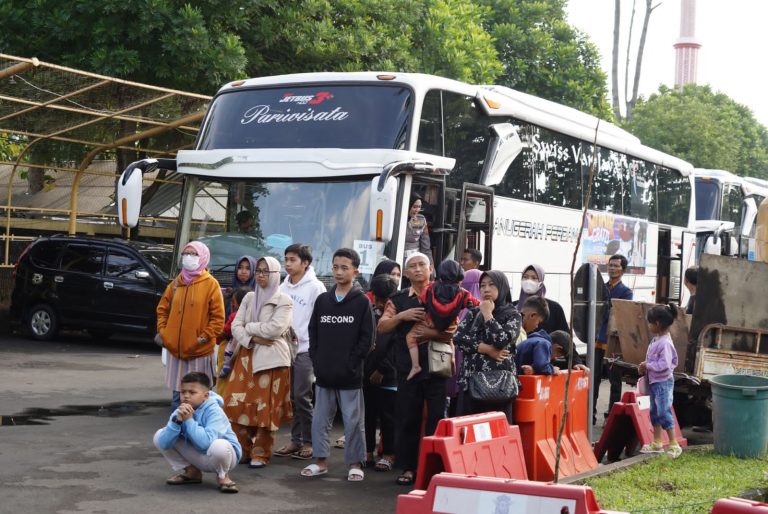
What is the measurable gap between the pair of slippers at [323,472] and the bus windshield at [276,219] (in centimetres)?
288

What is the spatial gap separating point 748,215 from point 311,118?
62.7 ft

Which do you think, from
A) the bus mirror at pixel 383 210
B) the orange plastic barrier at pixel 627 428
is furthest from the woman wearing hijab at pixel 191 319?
the orange plastic barrier at pixel 627 428

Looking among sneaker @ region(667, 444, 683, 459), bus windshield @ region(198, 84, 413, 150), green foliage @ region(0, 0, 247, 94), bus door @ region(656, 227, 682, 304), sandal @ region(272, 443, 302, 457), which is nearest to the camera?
sandal @ region(272, 443, 302, 457)

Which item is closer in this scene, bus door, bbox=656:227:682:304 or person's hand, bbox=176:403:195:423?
person's hand, bbox=176:403:195:423

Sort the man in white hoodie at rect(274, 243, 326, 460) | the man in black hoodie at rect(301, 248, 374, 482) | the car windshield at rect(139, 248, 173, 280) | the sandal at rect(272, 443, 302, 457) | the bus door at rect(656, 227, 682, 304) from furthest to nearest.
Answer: the bus door at rect(656, 227, 682, 304) < the car windshield at rect(139, 248, 173, 280) < the sandal at rect(272, 443, 302, 457) < the man in white hoodie at rect(274, 243, 326, 460) < the man in black hoodie at rect(301, 248, 374, 482)

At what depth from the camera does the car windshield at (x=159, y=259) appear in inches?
688

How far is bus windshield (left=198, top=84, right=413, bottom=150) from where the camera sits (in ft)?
38.1

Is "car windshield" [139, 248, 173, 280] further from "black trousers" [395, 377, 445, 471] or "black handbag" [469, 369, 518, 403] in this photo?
"black handbag" [469, 369, 518, 403]

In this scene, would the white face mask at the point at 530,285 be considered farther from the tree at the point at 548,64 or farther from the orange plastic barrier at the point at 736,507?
the tree at the point at 548,64

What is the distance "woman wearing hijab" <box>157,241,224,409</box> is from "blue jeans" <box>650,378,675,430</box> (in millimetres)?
3922

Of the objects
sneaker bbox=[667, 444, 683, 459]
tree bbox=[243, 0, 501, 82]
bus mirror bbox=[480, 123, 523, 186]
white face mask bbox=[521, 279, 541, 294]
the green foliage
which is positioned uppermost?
tree bbox=[243, 0, 501, 82]

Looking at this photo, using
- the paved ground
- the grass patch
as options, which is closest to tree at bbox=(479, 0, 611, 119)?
the paved ground

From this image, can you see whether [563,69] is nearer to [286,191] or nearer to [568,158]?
[568,158]

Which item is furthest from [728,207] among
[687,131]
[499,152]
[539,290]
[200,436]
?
[687,131]
